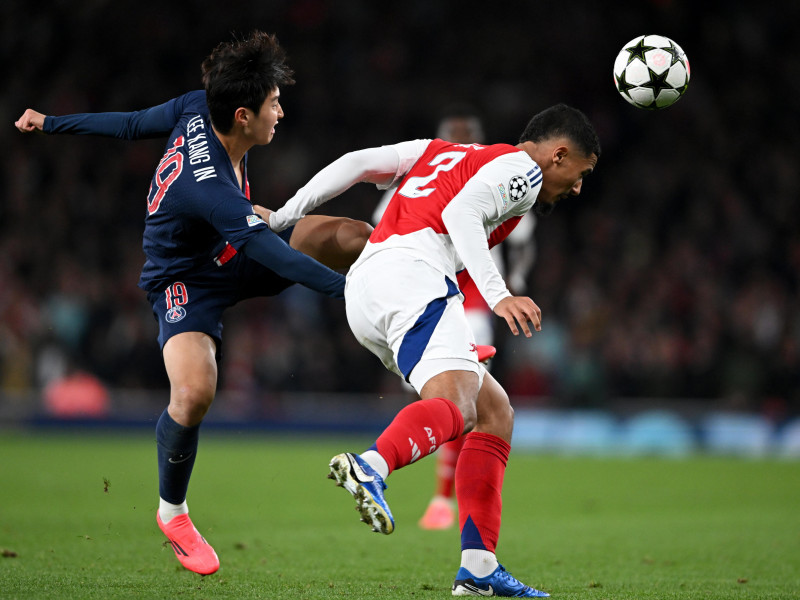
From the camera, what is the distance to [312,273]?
3998 mm

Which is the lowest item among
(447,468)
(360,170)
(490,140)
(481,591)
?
(481,591)

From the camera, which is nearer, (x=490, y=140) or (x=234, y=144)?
(x=234, y=144)

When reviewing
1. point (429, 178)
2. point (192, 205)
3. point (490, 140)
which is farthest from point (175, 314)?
point (490, 140)

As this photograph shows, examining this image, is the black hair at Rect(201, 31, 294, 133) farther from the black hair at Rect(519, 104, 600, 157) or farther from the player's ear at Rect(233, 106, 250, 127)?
the black hair at Rect(519, 104, 600, 157)

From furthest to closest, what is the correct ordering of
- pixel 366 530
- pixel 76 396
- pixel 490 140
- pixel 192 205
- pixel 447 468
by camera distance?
1. pixel 490 140
2. pixel 76 396
3. pixel 447 468
4. pixel 366 530
5. pixel 192 205

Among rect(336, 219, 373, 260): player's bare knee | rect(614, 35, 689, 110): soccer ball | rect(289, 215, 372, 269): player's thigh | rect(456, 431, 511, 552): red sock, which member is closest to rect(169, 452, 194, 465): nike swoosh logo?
rect(289, 215, 372, 269): player's thigh

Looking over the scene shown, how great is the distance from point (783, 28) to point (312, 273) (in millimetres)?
16206

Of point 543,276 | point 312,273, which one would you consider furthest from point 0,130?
point 312,273

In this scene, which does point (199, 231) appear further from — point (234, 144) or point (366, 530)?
point (366, 530)

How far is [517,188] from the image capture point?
3918 millimetres

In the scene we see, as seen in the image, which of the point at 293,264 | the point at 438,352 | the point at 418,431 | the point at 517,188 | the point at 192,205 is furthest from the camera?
the point at 192,205

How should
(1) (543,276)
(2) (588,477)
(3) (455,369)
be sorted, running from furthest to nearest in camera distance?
(1) (543,276) < (2) (588,477) < (3) (455,369)

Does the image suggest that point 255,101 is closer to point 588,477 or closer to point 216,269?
point 216,269

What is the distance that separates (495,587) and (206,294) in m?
1.92
